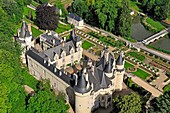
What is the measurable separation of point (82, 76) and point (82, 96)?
14.3 feet

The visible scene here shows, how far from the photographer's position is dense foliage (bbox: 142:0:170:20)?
9381 cm

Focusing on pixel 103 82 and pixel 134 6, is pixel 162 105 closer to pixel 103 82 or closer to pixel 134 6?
pixel 103 82

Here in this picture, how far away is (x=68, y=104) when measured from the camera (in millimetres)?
56562

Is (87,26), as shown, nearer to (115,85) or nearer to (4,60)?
(115,85)

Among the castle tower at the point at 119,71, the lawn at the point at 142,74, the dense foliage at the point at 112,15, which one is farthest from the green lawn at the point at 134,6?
the castle tower at the point at 119,71

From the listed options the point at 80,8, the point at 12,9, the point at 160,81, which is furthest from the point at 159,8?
the point at 12,9

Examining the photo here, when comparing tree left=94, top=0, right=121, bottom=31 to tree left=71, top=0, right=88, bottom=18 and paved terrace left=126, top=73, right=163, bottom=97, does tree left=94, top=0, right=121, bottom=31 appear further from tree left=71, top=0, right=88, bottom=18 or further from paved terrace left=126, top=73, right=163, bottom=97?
paved terrace left=126, top=73, right=163, bottom=97

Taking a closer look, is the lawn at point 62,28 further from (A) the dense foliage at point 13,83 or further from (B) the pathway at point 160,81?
(B) the pathway at point 160,81

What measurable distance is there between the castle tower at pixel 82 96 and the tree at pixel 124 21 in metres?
34.0

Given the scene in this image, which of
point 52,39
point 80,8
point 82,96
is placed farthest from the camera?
point 80,8

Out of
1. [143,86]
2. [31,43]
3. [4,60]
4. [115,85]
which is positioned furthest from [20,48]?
[143,86]

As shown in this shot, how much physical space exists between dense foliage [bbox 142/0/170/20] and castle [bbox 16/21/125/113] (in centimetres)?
4150

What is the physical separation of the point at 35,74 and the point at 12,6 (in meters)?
28.0

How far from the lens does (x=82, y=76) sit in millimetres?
48969
